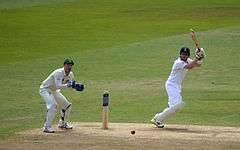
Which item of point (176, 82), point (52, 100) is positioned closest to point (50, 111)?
point (52, 100)

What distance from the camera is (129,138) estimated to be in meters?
19.0

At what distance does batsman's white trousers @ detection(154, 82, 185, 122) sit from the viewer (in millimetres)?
20594

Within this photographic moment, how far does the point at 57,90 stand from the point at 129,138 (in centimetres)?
283

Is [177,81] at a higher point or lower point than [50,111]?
higher

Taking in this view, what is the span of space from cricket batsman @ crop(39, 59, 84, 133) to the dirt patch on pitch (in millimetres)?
354

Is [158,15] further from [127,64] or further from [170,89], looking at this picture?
[170,89]

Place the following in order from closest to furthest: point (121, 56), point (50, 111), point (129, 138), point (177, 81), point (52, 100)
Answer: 1. point (129, 138)
2. point (50, 111)
3. point (52, 100)
4. point (177, 81)
5. point (121, 56)

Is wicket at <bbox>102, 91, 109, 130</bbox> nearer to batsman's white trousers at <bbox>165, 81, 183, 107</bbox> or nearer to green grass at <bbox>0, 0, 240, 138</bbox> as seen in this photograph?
batsman's white trousers at <bbox>165, 81, 183, 107</bbox>

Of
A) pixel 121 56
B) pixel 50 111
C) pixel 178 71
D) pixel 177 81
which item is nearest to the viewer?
pixel 50 111

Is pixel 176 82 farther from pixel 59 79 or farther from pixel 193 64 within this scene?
pixel 59 79

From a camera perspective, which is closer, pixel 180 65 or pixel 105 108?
pixel 105 108

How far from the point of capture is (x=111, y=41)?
159 feet

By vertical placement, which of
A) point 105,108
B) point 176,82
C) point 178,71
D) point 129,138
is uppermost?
point 178,71

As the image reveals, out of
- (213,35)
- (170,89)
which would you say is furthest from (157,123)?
(213,35)
